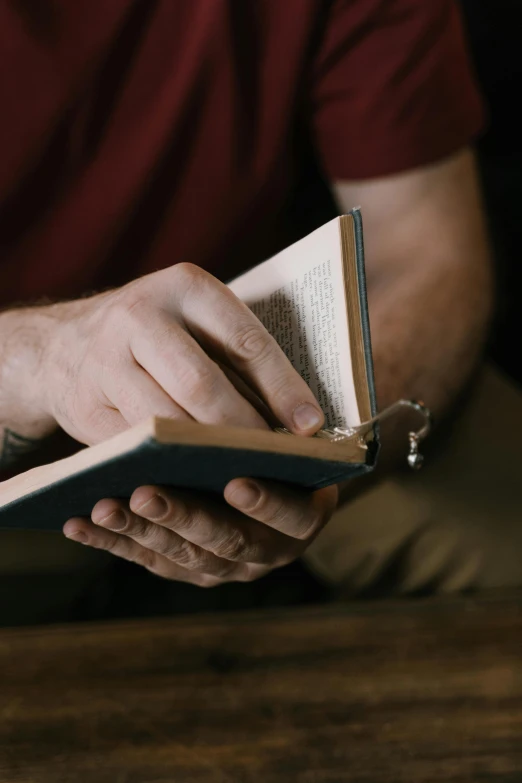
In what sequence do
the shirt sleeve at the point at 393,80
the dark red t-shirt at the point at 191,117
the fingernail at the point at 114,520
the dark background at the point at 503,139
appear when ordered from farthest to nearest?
the dark background at the point at 503,139 < the shirt sleeve at the point at 393,80 < the dark red t-shirt at the point at 191,117 < the fingernail at the point at 114,520

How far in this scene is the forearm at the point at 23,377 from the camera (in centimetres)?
50

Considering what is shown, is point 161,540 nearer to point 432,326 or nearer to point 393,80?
point 432,326

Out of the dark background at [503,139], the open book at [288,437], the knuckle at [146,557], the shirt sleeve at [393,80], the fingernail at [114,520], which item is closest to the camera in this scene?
the open book at [288,437]

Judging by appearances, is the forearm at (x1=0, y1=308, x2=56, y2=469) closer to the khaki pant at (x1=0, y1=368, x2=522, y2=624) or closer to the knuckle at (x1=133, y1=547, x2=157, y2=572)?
the knuckle at (x1=133, y1=547, x2=157, y2=572)

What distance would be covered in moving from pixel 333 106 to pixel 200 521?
0.59 metres

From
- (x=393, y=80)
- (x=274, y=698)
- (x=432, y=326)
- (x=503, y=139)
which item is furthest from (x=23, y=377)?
(x=503, y=139)

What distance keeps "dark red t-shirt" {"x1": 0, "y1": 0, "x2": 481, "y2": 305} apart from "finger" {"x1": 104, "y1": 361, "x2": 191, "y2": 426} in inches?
14.4

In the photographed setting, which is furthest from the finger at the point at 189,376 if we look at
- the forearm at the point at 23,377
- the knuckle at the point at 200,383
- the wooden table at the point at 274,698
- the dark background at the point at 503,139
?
the dark background at the point at 503,139

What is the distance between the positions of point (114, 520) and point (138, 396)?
0.30 feet

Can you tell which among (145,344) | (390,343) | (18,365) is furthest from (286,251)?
(390,343)

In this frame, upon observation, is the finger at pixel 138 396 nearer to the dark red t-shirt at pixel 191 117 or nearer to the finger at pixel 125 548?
the finger at pixel 125 548

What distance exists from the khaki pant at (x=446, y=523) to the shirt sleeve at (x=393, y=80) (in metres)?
0.34

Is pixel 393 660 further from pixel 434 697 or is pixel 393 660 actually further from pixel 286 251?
pixel 286 251

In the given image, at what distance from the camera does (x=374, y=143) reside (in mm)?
811
